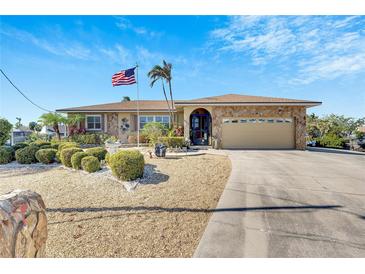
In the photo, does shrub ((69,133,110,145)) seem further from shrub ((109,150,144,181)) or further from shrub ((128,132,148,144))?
shrub ((109,150,144,181))

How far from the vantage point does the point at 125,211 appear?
448cm

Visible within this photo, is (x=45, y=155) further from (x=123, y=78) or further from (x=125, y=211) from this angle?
(x=125, y=211)

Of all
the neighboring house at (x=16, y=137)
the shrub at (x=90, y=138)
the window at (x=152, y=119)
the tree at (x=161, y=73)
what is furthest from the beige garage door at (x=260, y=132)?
the neighboring house at (x=16, y=137)

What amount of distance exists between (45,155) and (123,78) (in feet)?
25.9

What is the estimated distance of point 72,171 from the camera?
8734mm

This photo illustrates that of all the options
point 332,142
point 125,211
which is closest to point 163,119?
point 125,211

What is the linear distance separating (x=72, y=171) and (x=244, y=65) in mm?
12058

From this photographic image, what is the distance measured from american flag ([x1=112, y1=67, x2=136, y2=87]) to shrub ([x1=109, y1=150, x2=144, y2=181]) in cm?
981

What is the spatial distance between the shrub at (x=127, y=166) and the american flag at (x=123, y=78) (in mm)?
9813
